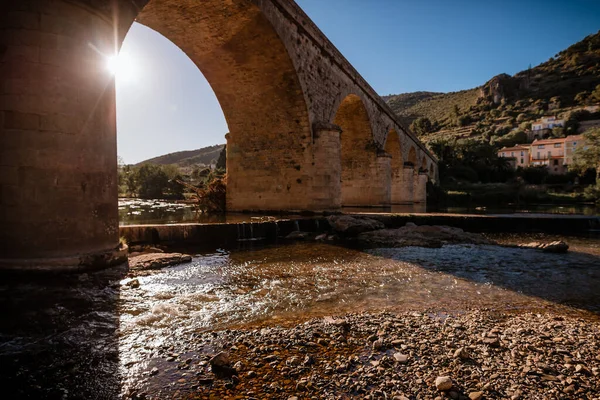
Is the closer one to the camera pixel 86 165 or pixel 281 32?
pixel 86 165

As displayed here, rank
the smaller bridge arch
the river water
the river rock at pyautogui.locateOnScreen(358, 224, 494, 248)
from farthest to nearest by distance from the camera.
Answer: the smaller bridge arch, the river rock at pyautogui.locateOnScreen(358, 224, 494, 248), the river water

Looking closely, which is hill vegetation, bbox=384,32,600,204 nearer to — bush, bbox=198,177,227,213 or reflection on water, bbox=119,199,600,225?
reflection on water, bbox=119,199,600,225

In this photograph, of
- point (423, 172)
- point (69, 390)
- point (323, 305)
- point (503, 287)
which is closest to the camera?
point (69, 390)

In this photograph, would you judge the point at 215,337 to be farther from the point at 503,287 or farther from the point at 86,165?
the point at 503,287

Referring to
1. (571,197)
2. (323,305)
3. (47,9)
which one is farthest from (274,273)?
(571,197)

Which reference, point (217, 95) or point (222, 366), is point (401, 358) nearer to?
point (222, 366)

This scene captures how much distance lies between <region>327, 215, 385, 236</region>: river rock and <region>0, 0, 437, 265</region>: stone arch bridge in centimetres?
205

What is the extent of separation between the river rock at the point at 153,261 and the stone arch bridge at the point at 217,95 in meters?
0.50

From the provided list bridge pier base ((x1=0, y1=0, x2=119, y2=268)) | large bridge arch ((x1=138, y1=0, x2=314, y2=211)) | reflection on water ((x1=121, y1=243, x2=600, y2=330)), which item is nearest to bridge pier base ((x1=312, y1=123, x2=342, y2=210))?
large bridge arch ((x1=138, y1=0, x2=314, y2=211))

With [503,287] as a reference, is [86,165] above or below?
above

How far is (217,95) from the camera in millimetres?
11625

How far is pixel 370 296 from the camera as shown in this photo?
11.7 feet

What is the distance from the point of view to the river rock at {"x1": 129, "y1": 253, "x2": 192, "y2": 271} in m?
4.65

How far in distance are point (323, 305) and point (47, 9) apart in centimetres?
445
